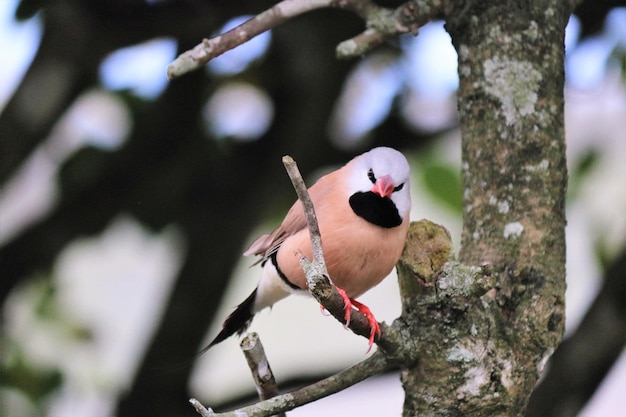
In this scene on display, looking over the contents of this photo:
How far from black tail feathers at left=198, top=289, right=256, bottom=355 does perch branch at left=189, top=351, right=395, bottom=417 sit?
0.88m

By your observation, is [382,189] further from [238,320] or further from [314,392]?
[238,320]

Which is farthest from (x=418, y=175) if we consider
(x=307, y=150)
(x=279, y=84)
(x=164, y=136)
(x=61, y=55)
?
(x=61, y=55)

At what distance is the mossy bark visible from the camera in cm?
256

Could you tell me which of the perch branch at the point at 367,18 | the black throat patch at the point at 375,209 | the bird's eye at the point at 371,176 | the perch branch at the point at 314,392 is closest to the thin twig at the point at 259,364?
the perch branch at the point at 314,392

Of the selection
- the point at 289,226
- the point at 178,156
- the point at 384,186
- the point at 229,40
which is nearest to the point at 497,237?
the point at 384,186

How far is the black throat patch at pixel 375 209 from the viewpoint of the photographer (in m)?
2.86

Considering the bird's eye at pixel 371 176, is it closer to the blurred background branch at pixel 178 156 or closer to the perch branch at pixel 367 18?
the perch branch at pixel 367 18

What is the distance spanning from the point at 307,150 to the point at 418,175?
0.49m

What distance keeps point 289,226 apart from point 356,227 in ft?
0.79

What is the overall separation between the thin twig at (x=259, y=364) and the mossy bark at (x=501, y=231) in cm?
37

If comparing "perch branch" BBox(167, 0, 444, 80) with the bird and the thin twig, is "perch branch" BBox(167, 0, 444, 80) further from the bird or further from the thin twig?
the thin twig

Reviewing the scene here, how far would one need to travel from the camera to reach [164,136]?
4.46 metres

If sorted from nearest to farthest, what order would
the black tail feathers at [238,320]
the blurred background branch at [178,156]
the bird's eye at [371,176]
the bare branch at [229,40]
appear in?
the bare branch at [229,40] < the bird's eye at [371,176] < the black tail feathers at [238,320] < the blurred background branch at [178,156]

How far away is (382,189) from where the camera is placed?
289 centimetres
